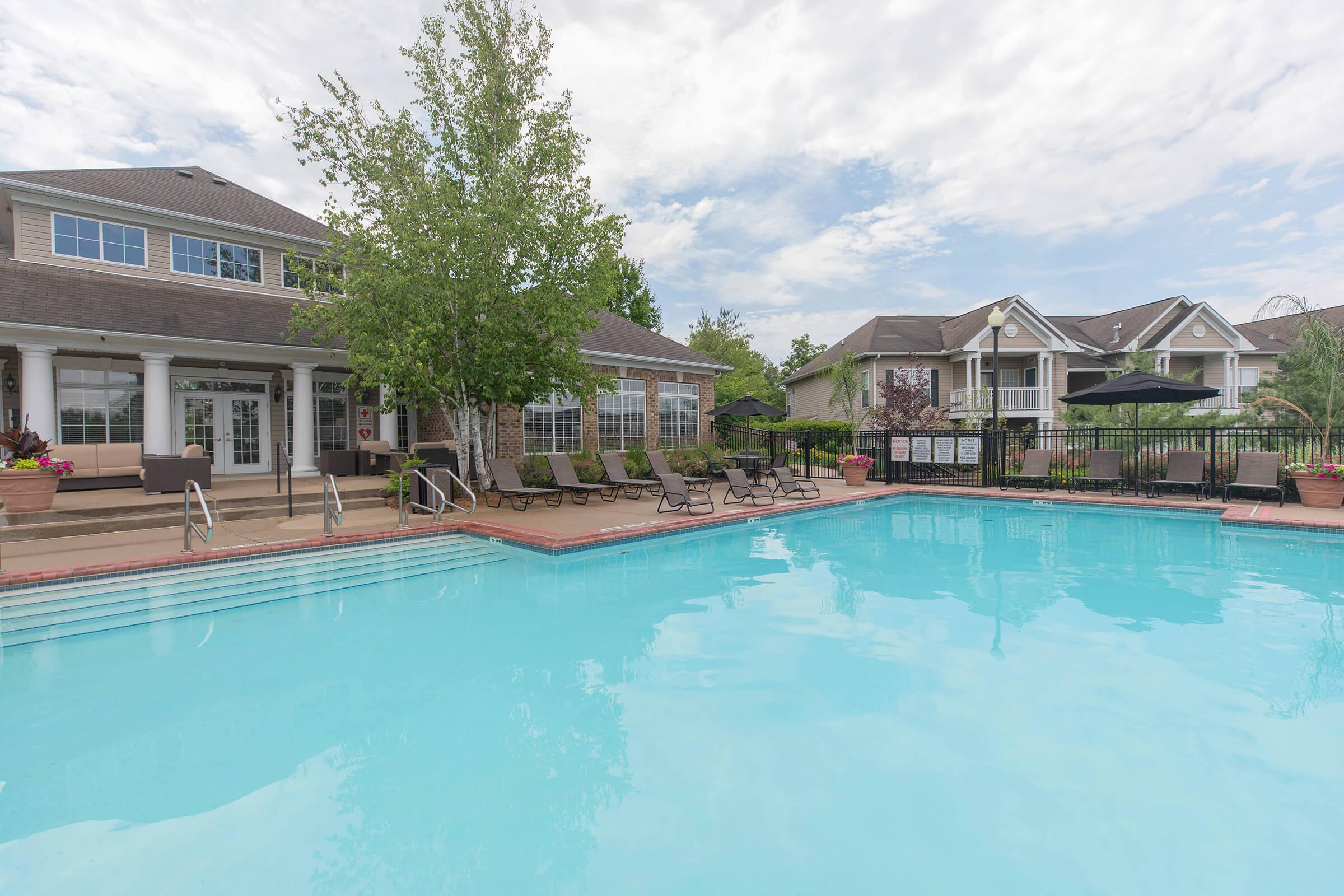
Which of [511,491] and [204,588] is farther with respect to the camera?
[511,491]

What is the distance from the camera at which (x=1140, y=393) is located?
42.9 ft

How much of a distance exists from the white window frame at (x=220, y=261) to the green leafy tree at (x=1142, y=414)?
2254cm

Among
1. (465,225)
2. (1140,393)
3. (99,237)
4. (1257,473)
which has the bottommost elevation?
(1257,473)

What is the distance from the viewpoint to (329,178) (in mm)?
12336

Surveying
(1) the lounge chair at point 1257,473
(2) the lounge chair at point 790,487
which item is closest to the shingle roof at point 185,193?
(2) the lounge chair at point 790,487

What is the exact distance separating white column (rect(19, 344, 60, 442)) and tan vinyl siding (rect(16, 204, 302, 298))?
2878mm

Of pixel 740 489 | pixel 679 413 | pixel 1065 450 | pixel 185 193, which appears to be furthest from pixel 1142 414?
pixel 185 193

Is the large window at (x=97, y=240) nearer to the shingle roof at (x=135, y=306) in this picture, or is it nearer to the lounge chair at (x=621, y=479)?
the shingle roof at (x=135, y=306)

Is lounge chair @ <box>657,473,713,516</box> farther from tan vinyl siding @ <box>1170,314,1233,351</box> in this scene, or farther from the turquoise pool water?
tan vinyl siding @ <box>1170,314,1233,351</box>

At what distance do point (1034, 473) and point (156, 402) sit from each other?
19.6 m

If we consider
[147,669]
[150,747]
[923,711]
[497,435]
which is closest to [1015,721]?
[923,711]

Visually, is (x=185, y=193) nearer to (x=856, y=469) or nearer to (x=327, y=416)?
(x=327, y=416)

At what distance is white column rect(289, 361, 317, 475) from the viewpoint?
45.0 feet

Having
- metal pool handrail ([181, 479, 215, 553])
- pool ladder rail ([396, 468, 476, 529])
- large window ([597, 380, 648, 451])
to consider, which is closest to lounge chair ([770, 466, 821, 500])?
large window ([597, 380, 648, 451])
